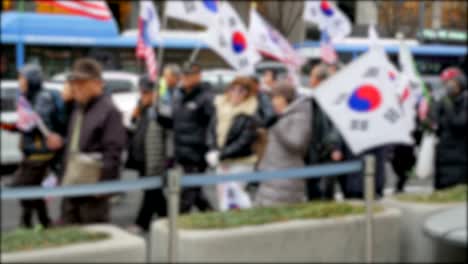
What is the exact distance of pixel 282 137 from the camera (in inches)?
271

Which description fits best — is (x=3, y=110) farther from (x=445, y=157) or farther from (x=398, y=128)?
(x=398, y=128)

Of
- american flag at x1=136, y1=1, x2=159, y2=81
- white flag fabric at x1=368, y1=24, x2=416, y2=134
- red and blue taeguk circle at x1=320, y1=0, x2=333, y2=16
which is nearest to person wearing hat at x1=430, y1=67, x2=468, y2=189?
white flag fabric at x1=368, y1=24, x2=416, y2=134

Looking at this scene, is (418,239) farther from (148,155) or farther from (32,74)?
(32,74)

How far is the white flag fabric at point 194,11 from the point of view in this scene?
916 cm

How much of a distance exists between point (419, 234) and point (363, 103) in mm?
1473

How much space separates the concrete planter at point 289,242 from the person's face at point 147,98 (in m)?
2.92

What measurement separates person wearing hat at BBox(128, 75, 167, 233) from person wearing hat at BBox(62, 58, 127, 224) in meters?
2.01

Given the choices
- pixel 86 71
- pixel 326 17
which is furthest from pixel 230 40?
pixel 86 71

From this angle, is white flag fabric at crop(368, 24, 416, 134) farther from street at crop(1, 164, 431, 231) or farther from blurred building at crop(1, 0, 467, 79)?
blurred building at crop(1, 0, 467, 79)

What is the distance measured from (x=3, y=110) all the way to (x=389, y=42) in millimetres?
17647

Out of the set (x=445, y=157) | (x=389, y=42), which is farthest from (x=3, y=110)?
(x=389, y=42)

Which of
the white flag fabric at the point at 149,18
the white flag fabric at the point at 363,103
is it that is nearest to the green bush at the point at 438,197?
the white flag fabric at the point at 363,103

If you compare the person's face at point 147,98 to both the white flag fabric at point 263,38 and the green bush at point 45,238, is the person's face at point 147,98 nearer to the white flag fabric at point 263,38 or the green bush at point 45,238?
the white flag fabric at point 263,38

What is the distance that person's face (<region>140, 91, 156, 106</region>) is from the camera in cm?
859
